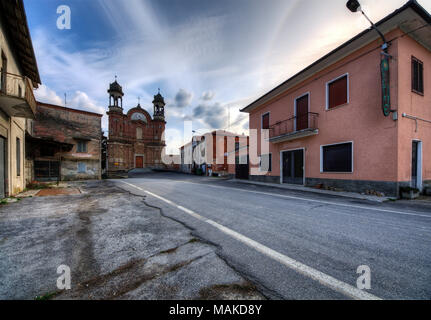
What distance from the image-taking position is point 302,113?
12.0 m

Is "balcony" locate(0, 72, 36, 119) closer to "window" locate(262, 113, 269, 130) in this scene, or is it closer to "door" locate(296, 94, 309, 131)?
"door" locate(296, 94, 309, 131)

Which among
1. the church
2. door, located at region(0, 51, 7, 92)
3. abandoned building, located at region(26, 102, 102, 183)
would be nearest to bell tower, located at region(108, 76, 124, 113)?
the church

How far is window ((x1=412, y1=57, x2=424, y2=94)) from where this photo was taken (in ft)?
26.7

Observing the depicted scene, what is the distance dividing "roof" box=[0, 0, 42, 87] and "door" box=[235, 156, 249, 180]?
55.5ft

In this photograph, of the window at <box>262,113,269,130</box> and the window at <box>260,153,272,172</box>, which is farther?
the window at <box>262,113,269,130</box>

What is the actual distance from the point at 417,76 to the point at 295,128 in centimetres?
602

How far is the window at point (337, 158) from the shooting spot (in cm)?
915

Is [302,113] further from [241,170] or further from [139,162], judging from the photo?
[139,162]

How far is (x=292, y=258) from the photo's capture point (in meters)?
2.28

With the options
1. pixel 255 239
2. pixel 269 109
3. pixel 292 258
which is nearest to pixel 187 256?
pixel 255 239

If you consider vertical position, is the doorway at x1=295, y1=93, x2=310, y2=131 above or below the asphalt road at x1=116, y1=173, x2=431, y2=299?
above

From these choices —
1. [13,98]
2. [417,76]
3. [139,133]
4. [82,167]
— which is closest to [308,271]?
[13,98]
